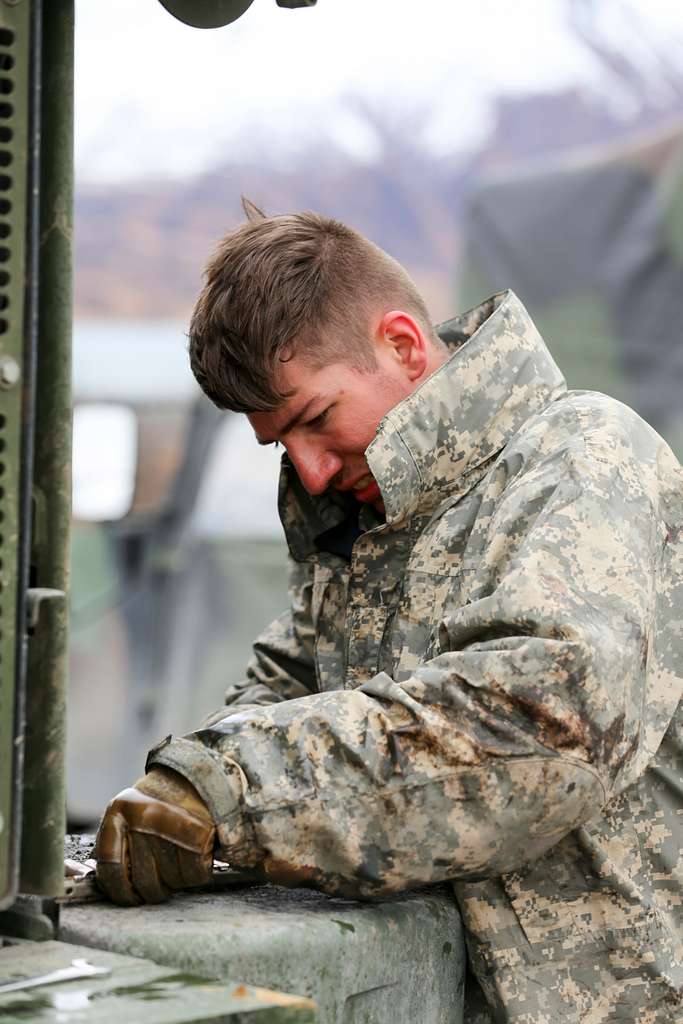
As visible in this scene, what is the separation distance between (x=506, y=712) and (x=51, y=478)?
26.2 inches

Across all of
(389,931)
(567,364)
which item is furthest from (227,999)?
(567,364)

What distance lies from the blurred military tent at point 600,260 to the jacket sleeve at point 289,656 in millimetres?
4675

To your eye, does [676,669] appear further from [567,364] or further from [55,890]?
[567,364]

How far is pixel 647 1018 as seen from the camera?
2.40m

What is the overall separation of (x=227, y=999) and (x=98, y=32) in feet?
72.1

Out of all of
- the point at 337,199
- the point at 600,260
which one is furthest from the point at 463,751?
the point at 337,199

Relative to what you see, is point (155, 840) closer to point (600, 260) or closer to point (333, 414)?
point (333, 414)

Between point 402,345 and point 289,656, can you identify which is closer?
point 402,345

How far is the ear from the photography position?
2750mm

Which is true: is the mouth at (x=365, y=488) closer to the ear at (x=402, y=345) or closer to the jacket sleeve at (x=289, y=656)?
the ear at (x=402, y=345)

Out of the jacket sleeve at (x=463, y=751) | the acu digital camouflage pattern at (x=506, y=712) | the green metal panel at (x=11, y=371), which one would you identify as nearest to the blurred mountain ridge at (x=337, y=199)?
the acu digital camouflage pattern at (x=506, y=712)

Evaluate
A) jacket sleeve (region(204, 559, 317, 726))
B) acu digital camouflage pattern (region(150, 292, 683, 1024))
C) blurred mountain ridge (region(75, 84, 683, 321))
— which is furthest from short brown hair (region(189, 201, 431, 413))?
blurred mountain ridge (region(75, 84, 683, 321))

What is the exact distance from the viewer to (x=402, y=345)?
2.77m

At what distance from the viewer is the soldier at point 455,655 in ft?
7.17
